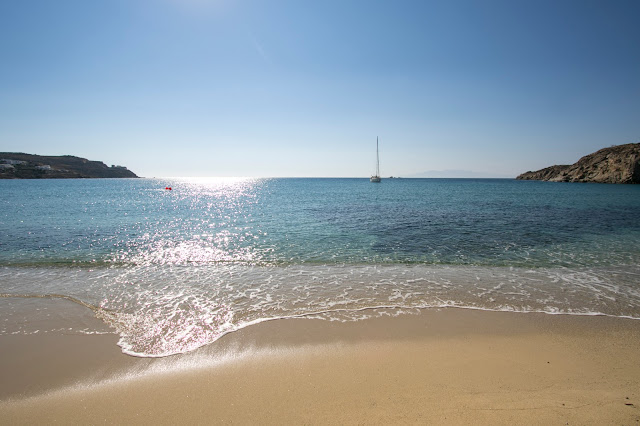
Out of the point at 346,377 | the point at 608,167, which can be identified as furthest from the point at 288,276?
the point at 608,167

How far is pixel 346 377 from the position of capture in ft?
17.1

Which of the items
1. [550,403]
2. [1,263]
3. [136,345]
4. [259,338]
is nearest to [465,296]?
[550,403]

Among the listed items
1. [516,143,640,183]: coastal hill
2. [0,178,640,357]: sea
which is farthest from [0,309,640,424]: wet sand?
[516,143,640,183]: coastal hill

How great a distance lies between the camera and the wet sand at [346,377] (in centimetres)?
433

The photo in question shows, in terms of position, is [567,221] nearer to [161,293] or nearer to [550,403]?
[550,403]

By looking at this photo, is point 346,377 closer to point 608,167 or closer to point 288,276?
point 288,276

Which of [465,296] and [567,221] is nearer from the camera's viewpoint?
Result: [465,296]

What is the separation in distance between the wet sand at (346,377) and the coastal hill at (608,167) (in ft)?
399

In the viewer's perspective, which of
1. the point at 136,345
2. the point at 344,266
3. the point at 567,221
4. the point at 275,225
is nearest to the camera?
the point at 136,345

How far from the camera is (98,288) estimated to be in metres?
10.1

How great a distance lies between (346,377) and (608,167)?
457ft

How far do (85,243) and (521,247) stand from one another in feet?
85.9

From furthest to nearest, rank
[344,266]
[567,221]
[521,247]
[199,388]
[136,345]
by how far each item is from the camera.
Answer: [567,221] → [521,247] → [344,266] → [136,345] → [199,388]

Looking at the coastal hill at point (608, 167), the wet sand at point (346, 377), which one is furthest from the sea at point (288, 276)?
the coastal hill at point (608, 167)
